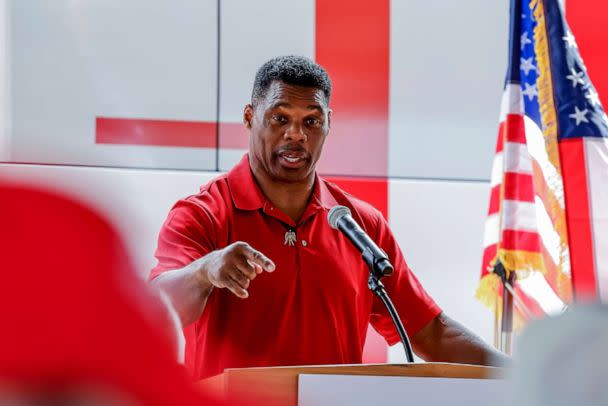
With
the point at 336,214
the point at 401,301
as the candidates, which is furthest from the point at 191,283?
the point at 401,301

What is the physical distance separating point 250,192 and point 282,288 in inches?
10.1

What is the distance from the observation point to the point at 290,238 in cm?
182

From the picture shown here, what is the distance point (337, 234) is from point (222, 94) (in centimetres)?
84

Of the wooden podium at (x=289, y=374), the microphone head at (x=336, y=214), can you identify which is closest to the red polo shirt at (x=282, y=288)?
the microphone head at (x=336, y=214)

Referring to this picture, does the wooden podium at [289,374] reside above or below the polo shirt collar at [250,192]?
below

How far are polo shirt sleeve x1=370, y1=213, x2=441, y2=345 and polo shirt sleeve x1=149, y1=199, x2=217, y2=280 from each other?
407 mm

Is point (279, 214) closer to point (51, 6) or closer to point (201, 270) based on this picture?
point (201, 270)

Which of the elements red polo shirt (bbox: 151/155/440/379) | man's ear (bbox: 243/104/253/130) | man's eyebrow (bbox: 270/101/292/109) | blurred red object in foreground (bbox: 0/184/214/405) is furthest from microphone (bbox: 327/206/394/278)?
blurred red object in foreground (bbox: 0/184/214/405)

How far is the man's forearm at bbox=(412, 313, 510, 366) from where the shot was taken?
1599 mm

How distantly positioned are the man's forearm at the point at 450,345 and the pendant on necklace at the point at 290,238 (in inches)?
13.1

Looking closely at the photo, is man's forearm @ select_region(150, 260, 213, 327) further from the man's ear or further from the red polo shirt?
the man's ear

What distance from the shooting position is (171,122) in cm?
247

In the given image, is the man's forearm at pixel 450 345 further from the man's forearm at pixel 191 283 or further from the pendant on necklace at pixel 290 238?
the man's forearm at pixel 191 283

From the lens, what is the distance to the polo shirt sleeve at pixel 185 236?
1630mm
